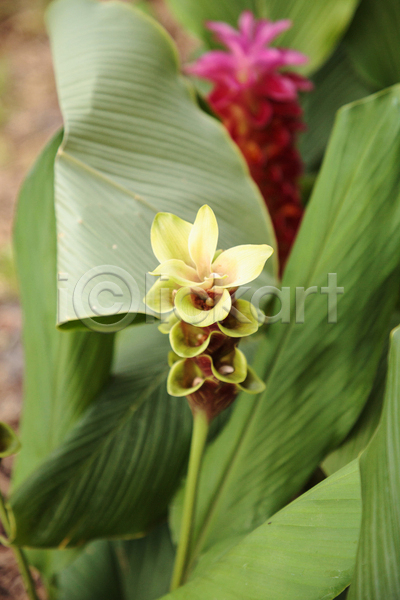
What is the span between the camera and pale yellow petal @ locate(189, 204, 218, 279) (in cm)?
21

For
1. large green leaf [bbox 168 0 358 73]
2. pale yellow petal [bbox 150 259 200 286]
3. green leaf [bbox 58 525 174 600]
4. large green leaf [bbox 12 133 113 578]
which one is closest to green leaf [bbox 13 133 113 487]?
large green leaf [bbox 12 133 113 578]

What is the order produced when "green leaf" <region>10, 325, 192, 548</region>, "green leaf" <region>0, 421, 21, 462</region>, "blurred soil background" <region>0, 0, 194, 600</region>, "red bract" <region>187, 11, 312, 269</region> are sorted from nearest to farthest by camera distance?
"green leaf" <region>0, 421, 21, 462</region> < "green leaf" <region>10, 325, 192, 548</region> < "red bract" <region>187, 11, 312, 269</region> < "blurred soil background" <region>0, 0, 194, 600</region>

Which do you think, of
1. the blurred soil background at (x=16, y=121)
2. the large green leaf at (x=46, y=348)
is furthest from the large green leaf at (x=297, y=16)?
the blurred soil background at (x=16, y=121)

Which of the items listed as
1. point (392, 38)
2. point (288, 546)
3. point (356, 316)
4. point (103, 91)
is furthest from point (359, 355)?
point (392, 38)

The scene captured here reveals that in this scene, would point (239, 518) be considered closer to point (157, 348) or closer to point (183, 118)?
point (157, 348)

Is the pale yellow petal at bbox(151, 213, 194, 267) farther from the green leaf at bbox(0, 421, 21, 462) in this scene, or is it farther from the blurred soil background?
the blurred soil background

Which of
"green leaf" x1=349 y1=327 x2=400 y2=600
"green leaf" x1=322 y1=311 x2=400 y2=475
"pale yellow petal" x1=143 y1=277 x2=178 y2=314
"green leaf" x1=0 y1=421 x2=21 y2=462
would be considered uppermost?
"pale yellow petal" x1=143 y1=277 x2=178 y2=314

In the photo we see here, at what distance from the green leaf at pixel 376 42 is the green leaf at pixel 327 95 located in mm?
113

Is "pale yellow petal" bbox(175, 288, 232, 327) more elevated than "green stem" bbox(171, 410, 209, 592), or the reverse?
"pale yellow petal" bbox(175, 288, 232, 327)

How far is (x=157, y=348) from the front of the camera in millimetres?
521

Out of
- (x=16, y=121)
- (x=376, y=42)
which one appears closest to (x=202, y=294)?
(x=376, y=42)

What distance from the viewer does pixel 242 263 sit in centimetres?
22

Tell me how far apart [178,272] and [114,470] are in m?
0.29

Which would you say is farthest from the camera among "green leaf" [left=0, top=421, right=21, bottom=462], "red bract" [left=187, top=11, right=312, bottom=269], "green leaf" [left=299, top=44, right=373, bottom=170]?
"green leaf" [left=299, top=44, right=373, bottom=170]
